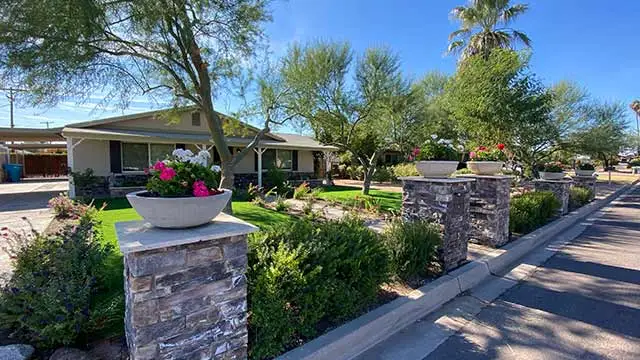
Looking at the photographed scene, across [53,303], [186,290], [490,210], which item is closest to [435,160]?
[490,210]

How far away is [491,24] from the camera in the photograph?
15.3 meters

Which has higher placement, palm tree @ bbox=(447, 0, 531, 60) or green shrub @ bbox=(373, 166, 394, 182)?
palm tree @ bbox=(447, 0, 531, 60)

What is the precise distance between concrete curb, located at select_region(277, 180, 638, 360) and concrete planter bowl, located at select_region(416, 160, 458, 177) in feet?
4.60

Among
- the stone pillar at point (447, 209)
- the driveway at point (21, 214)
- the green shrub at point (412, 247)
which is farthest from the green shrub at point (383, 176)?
the green shrub at point (412, 247)

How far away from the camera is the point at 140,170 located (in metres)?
14.0

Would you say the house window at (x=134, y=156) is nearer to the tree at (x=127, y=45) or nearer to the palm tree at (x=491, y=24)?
the tree at (x=127, y=45)

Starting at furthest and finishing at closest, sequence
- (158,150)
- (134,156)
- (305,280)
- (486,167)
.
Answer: (158,150) → (134,156) → (486,167) → (305,280)

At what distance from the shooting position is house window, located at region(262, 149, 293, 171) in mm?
17594

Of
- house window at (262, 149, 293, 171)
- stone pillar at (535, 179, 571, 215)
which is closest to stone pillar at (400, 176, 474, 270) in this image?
stone pillar at (535, 179, 571, 215)

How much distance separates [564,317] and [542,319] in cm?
26

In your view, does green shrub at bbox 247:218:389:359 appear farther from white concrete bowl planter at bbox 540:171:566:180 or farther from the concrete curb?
white concrete bowl planter at bbox 540:171:566:180

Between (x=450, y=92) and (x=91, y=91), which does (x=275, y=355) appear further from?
(x=450, y=92)

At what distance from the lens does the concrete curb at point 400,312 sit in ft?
8.78

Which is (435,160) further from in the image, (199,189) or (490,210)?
(199,189)
